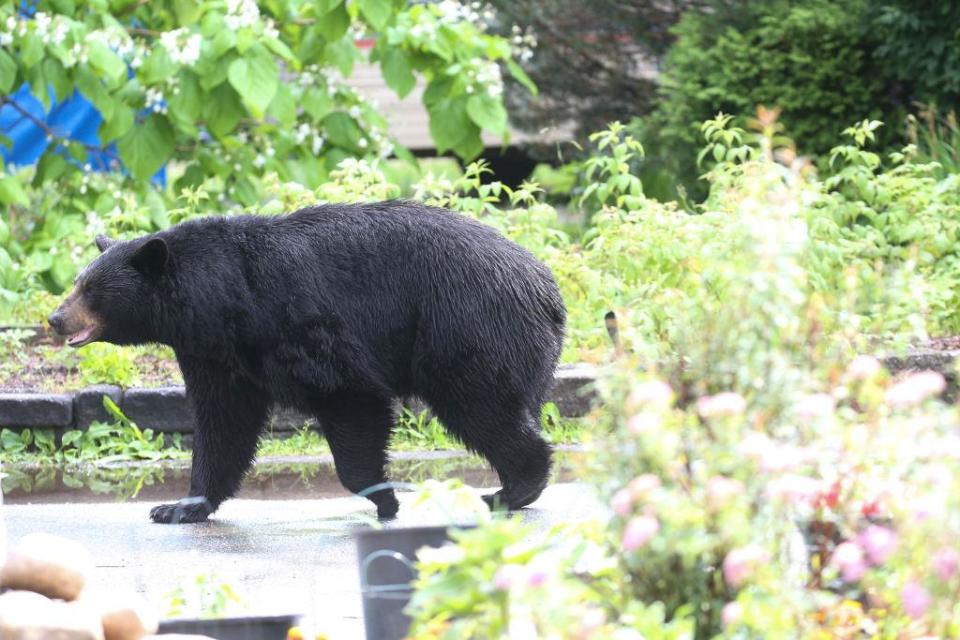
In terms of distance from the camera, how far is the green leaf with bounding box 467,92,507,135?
1005cm

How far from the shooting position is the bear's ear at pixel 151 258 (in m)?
5.78

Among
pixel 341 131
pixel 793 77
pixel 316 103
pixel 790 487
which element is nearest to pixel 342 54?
pixel 316 103

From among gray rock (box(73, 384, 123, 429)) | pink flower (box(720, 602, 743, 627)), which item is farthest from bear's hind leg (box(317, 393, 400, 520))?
pink flower (box(720, 602, 743, 627))

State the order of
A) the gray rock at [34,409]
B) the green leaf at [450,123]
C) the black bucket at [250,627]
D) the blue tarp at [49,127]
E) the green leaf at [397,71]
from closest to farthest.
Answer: the black bucket at [250,627], the gray rock at [34,409], the green leaf at [397,71], the green leaf at [450,123], the blue tarp at [49,127]

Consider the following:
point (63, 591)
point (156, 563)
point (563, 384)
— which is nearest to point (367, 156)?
point (563, 384)

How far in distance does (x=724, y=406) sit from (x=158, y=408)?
16.8 ft

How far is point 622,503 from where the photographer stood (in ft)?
9.46

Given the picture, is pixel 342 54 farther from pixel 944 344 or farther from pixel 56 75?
pixel 944 344

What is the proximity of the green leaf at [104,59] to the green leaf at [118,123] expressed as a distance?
1.78 feet

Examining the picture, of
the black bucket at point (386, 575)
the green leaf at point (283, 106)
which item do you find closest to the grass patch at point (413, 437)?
the green leaf at point (283, 106)

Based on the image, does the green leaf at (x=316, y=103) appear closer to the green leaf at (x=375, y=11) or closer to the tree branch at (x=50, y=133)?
the green leaf at (x=375, y=11)

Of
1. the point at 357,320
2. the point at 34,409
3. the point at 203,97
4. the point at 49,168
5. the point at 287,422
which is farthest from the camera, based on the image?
the point at 49,168

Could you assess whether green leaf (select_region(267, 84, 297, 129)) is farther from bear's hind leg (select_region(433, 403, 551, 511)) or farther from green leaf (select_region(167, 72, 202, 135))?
bear's hind leg (select_region(433, 403, 551, 511))

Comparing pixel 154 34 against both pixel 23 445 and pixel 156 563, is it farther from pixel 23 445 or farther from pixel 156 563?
pixel 156 563
